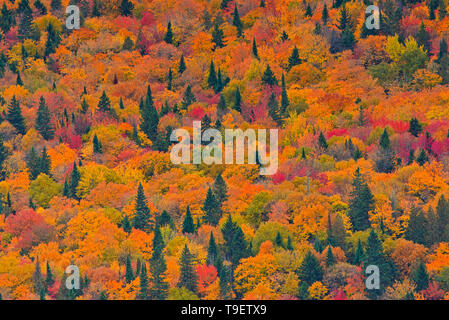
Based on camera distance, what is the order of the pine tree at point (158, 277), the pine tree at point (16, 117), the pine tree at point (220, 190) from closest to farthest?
the pine tree at point (158, 277), the pine tree at point (220, 190), the pine tree at point (16, 117)

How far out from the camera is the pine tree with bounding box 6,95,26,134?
626 ft

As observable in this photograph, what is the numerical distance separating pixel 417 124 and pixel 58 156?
48.1m

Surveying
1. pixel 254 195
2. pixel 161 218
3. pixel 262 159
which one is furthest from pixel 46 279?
pixel 262 159

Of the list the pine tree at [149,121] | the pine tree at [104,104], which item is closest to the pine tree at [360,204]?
the pine tree at [149,121]

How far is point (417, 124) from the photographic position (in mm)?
182500

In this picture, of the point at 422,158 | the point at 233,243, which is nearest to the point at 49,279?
the point at 233,243

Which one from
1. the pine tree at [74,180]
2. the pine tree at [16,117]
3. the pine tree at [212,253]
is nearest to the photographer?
the pine tree at [212,253]

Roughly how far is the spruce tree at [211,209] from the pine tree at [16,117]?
46.6 metres

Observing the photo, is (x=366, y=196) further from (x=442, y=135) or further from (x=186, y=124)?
(x=186, y=124)

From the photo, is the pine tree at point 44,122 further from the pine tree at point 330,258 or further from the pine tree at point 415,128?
the pine tree at point 330,258

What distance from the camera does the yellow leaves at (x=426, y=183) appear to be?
156 m

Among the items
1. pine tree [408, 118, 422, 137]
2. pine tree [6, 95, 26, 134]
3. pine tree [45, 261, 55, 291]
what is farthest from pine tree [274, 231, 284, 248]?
pine tree [6, 95, 26, 134]

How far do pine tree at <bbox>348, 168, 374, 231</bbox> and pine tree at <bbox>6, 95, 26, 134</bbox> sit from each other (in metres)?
57.3

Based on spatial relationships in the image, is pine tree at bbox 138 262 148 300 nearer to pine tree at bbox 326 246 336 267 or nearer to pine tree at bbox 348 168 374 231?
pine tree at bbox 326 246 336 267
